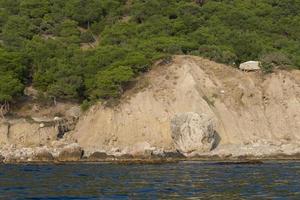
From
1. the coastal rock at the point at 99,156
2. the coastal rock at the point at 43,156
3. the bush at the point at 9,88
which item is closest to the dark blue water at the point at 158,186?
the coastal rock at the point at 99,156

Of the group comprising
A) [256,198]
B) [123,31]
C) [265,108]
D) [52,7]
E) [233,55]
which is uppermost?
[52,7]

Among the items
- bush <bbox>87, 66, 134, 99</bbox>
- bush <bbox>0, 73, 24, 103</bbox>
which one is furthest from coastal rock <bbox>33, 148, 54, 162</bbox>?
bush <bbox>0, 73, 24, 103</bbox>

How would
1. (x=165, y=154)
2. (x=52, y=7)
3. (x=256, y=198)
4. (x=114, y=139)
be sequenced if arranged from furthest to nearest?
(x=52, y=7), (x=114, y=139), (x=165, y=154), (x=256, y=198)

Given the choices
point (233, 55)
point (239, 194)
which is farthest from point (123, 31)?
point (239, 194)

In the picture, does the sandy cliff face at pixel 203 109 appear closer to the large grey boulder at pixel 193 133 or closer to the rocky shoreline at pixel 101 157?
the large grey boulder at pixel 193 133

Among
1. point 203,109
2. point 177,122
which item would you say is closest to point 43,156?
point 177,122

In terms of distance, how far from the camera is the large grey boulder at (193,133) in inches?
2323

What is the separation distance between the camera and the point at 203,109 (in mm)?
63562

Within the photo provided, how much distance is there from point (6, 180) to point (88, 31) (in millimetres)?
59113

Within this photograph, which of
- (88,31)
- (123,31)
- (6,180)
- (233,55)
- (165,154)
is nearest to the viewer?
(6,180)

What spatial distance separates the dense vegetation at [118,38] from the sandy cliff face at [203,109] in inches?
83.8

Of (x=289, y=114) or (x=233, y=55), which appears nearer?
(x=289, y=114)

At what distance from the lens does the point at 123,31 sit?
82.9 m

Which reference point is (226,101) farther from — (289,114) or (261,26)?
(261,26)
